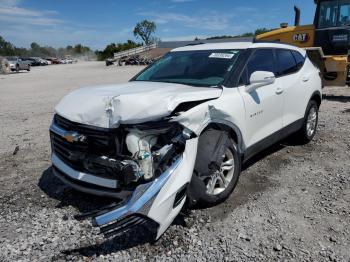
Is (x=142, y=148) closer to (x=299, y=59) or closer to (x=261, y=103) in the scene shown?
(x=261, y=103)

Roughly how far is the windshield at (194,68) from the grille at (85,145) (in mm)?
1409

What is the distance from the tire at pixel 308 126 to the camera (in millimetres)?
5719

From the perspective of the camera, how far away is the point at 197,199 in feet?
11.3

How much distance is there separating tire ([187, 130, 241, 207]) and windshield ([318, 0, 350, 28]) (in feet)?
28.4

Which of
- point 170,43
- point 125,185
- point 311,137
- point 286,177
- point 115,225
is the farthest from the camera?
point 170,43

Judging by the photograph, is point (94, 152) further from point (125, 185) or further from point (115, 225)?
point (115, 225)

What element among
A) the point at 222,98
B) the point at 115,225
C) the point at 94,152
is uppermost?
the point at 222,98

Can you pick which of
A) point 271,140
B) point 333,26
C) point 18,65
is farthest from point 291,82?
point 18,65

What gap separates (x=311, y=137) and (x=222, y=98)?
3.08 meters

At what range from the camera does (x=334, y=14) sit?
34.9ft

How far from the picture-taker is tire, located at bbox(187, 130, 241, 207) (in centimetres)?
341

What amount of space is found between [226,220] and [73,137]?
173cm

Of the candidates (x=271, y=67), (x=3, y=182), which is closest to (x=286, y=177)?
(x=271, y=67)

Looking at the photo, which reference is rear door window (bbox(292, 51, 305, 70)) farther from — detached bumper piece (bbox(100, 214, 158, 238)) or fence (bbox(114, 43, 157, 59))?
fence (bbox(114, 43, 157, 59))
